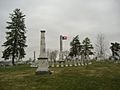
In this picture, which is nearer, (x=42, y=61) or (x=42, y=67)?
(x=42, y=67)

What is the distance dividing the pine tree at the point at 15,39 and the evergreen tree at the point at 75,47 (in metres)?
30.8

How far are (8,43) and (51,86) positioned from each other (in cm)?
3819

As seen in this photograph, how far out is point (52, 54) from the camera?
319 ft

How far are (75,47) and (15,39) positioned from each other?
1390 inches

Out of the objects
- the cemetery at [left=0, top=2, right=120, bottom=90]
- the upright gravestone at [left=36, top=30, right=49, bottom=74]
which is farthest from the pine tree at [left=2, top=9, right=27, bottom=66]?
the upright gravestone at [left=36, top=30, right=49, bottom=74]

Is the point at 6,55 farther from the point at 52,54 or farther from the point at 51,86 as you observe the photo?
the point at 52,54

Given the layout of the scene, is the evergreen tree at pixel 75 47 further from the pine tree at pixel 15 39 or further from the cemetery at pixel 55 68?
the pine tree at pixel 15 39

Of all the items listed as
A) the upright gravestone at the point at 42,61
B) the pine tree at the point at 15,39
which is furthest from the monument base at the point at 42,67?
the pine tree at the point at 15,39

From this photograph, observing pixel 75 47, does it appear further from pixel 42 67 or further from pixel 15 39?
pixel 42 67

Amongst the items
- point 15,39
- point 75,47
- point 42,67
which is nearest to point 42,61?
point 42,67

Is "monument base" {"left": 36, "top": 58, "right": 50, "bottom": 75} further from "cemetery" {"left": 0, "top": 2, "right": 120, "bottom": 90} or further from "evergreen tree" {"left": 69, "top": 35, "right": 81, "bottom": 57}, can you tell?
"evergreen tree" {"left": 69, "top": 35, "right": 81, "bottom": 57}

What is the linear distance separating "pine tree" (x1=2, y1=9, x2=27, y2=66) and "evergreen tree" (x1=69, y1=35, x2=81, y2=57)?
3077 cm

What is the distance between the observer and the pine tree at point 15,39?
48969 mm

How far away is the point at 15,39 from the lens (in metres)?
50.6
